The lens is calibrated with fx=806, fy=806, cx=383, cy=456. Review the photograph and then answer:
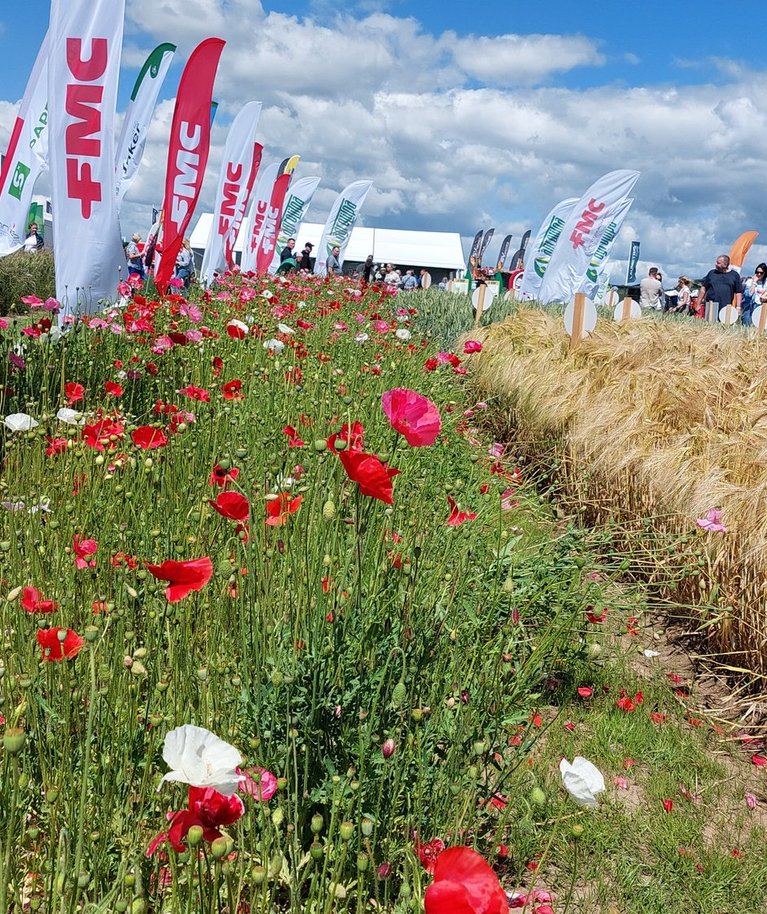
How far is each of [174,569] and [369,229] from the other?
3940cm

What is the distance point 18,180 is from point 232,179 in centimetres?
413

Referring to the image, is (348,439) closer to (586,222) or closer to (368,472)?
(368,472)

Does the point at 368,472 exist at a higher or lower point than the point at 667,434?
higher

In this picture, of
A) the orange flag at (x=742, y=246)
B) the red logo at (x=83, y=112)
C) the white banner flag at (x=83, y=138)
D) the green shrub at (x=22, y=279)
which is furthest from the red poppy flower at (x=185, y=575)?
the orange flag at (x=742, y=246)

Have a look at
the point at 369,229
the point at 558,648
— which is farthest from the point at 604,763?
the point at 369,229

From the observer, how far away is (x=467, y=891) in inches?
32.7

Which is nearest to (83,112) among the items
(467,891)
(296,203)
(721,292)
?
(467,891)

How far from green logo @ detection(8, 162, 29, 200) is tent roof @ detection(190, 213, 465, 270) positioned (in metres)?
21.4

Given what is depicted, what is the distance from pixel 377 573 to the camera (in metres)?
1.96

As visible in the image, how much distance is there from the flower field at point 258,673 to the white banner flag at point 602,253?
13135 mm

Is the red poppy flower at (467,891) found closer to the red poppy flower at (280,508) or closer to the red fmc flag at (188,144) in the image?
the red poppy flower at (280,508)

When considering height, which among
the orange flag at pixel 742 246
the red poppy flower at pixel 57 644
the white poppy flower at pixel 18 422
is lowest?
the red poppy flower at pixel 57 644

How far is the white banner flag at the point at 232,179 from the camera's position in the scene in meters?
12.6

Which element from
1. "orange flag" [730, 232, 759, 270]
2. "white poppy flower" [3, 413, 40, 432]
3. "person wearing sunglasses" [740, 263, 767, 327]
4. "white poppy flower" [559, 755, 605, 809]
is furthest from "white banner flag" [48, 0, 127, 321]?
"orange flag" [730, 232, 759, 270]
